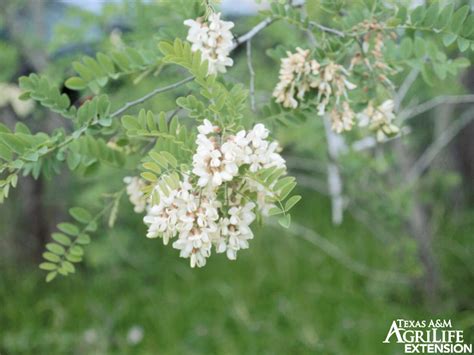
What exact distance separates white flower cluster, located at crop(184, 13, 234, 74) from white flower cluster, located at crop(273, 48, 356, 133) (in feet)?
0.43

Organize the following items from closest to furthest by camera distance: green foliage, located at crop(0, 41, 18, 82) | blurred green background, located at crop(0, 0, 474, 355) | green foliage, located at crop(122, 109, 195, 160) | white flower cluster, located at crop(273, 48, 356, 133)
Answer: green foliage, located at crop(122, 109, 195, 160) < white flower cluster, located at crop(273, 48, 356, 133) < blurred green background, located at crop(0, 0, 474, 355) < green foliage, located at crop(0, 41, 18, 82)

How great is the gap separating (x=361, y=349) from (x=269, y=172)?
1.44 m

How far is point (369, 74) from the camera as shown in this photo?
1.24 m

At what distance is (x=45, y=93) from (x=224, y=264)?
A: 1.98m

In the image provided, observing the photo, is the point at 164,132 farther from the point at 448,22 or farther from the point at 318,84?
the point at 448,22

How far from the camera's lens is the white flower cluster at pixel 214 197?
0.89 m

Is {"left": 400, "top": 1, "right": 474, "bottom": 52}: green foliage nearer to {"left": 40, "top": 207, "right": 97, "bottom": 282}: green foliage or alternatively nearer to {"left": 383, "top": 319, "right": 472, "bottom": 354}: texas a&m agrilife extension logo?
{"left": 40, "top": 207, "right": 97, "bottom": 282}: green foliage

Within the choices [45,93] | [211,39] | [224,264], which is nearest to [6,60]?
[224,264]

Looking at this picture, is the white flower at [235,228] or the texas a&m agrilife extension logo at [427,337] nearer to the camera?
the white flower at [235,228]

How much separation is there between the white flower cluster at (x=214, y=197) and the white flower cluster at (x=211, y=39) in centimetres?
16

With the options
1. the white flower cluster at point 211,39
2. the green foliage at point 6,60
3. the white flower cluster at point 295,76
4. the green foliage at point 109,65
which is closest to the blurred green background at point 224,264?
the green foliage at point 6,60

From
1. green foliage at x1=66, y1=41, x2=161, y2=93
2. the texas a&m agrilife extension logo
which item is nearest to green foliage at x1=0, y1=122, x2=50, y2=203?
green foliage at x1=66, y1=41, x2=161, y2=93

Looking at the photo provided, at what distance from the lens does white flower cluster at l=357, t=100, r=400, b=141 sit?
1.20 metres

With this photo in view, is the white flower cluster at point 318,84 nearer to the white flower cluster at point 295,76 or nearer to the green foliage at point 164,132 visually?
the white flower cluster at point 295,76
